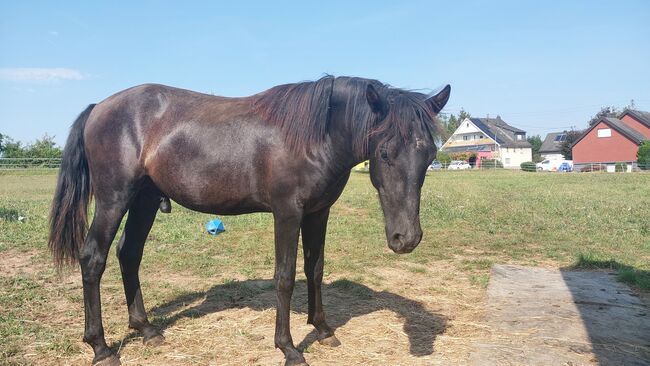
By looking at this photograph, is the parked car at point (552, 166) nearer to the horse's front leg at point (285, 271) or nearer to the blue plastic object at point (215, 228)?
the blue plastic object at point (215, 228)

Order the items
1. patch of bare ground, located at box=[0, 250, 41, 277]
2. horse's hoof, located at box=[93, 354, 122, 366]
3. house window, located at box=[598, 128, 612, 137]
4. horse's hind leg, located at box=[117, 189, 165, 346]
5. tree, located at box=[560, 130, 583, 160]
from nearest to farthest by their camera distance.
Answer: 1. horse's hoof, located at box=[93, 354, 122, 366]
2. horse's hind leg, located at box=[117, 189, 165, 346]
3. patch of bare ground, located at box=[0, 250, 41, 277]
4. house window, located at box=[598, 128, 612, 137]
5. tree, located at box=[560, 130, 583, 160]

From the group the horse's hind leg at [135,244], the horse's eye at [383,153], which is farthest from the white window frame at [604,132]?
the horse's hind leg at [135,244]

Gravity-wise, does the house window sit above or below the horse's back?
above

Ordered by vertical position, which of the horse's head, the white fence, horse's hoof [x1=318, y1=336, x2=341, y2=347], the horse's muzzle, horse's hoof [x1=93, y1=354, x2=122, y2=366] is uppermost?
the white fence

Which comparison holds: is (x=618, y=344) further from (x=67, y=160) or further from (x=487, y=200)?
(x=487, y=200)

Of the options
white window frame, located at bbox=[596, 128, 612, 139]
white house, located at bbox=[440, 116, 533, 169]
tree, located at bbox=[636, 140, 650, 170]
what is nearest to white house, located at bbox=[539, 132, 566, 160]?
white house, located at bbox=[440, 116, 533, 169]

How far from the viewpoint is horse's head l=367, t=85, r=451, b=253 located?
3.01 m

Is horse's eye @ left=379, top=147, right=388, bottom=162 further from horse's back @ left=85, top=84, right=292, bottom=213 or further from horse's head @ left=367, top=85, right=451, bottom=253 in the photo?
horse's back @ left=85, top=84, right=292, bottom=213

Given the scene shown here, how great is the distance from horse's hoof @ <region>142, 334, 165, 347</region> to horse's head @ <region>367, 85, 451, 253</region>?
2359mm

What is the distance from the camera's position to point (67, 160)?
4.18m

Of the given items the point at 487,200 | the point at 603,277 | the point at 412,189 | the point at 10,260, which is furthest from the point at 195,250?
the point at 487,200

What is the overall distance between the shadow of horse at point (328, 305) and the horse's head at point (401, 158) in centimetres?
135

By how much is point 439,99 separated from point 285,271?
5.90 ft

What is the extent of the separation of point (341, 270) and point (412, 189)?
12.3ft
